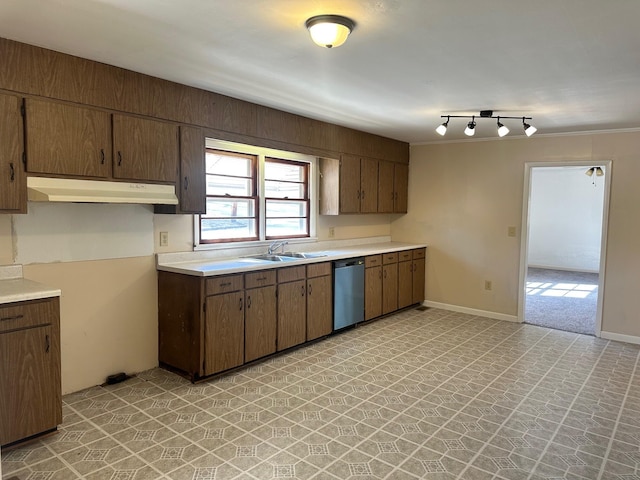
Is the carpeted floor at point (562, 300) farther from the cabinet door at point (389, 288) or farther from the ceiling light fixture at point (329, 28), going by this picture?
the ceiling light fixture at point (329, 28)

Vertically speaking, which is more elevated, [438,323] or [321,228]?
[321,228]

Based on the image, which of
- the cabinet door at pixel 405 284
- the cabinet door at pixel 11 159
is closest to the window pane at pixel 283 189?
the cabinet door at pixel 405 284

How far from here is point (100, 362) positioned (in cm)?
337

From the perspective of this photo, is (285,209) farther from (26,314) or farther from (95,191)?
(26,314)

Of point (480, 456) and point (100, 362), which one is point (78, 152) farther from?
point (480, 456)

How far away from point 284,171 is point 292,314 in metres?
1.67

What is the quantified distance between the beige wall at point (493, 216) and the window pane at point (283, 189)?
205cm

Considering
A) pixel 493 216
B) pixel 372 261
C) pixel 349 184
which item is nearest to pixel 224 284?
pixel 372 261

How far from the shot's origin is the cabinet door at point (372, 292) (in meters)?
5.16

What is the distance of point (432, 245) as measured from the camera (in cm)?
623

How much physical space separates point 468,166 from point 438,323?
2.14 m

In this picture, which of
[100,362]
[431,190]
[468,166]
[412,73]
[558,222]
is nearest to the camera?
[412,73]

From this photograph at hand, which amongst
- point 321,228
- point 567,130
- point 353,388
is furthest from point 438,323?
point 567,130

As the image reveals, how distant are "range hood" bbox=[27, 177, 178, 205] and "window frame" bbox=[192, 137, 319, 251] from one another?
64 cm
